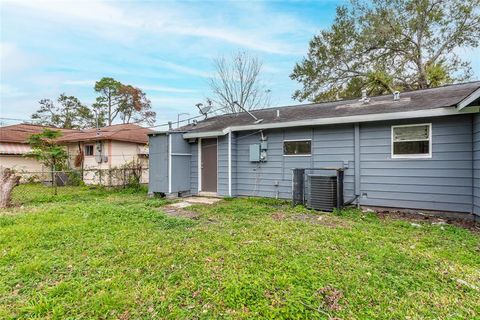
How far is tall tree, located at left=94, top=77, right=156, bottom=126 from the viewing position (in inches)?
949

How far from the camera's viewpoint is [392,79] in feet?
45.8

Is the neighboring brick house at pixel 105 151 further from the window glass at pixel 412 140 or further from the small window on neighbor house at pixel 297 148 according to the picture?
the window glass at pixel 412 140

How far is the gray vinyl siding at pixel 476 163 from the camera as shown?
15.6 feet

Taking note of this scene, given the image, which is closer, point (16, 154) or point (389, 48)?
point (16, 154)

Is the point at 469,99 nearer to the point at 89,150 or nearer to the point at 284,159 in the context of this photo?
the point at 284,159

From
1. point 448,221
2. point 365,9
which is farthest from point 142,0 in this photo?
point 365,9

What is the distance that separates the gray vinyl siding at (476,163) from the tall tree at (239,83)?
1367cm

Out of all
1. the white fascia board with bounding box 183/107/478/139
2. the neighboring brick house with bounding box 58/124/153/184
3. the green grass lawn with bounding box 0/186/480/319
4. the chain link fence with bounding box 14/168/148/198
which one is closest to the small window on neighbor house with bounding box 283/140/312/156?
the white fascia board with bounding box 183/107/478/139

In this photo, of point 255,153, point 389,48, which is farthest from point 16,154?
point 389,48

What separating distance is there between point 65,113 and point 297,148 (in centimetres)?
2762

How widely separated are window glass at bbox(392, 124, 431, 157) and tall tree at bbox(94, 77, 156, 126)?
2499 cm

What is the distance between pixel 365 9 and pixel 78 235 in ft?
56.4

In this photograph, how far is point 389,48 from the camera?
46.3ft

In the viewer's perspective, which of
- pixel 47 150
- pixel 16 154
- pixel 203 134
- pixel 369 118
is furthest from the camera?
pixel 16 154
